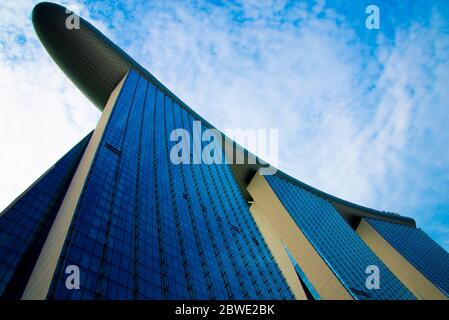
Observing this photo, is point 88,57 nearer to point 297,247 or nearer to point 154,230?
point 154,230

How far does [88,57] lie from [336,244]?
55.1 metres

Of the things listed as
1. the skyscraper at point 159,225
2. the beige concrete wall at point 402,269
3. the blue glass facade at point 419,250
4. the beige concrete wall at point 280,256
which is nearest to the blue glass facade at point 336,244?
the skyscraper at point 159,225

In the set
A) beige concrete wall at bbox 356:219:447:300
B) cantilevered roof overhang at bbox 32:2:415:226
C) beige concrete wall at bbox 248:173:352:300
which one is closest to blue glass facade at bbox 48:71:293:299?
beige concrete wall at bbox 248:173:352:300

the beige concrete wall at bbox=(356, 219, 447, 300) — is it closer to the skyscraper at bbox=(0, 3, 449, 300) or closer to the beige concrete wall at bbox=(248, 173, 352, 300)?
the skyscraper at bbox=(0, 3, 449, 300)

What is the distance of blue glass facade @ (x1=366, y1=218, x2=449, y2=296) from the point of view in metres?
56.9

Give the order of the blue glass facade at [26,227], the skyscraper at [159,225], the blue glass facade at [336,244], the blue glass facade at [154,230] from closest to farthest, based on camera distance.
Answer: the blue glass facade at [154,230] < the blue glass facade at [26,227] < the skyscraper at [159,225] < the blue glass facade at [336,244]

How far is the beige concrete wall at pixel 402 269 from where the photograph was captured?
54.5 meters

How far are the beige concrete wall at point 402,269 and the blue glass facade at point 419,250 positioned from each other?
75cm

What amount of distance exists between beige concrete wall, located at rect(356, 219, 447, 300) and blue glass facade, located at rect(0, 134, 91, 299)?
59.9 metres

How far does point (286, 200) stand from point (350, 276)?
16.0 meters

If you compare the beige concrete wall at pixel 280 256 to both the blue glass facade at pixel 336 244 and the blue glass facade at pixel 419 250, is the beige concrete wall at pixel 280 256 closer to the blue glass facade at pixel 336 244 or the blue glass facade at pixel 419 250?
the blue glass facade at pixel 336 244

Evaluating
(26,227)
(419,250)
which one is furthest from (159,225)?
(419,250)

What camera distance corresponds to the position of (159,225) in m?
24.2
